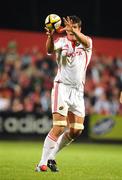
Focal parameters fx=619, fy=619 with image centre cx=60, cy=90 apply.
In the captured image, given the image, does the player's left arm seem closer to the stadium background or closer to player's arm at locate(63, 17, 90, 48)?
player's arm at locate(63, 17, 90, 48)

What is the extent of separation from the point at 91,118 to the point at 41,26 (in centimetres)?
678

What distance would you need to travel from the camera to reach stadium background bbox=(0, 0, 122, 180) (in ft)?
61.6

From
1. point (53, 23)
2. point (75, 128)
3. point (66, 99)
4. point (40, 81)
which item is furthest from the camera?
point (40, 81)

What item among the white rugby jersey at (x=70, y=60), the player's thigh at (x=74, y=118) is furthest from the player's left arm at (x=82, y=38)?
the player's thigh at (x=74, y=118)

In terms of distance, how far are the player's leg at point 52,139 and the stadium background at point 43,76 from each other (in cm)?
636

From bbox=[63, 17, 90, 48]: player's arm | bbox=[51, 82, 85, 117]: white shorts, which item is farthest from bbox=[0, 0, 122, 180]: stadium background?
bbox=[63, 17, 90, 48]: player's arm

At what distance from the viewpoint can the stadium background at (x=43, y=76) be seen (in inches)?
739

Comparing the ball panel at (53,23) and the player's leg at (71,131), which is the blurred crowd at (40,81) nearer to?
the player's leg at (71,131)

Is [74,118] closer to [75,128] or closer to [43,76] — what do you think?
[75,128]

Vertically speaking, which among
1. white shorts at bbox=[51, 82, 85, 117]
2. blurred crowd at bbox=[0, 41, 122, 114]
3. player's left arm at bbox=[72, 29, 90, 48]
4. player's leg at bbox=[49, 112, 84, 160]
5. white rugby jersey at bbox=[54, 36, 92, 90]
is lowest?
blurred crowd at bbox=[0, 41, 122, 114]

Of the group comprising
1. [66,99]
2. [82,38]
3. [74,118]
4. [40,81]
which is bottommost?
[40,81]

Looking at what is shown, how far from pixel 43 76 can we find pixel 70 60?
39.3 ft

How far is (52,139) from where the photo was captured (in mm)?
9172

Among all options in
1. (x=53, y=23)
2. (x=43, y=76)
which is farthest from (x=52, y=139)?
(x=43, y=76)
